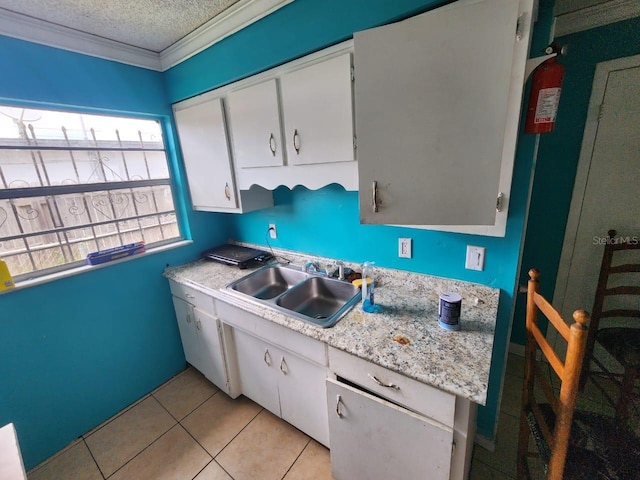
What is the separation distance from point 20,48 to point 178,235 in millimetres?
1336

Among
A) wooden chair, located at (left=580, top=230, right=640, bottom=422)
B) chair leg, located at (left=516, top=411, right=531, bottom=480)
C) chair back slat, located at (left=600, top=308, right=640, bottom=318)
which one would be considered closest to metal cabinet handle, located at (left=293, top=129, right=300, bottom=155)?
chair leg, located at (left=516, top=411, right=531, bottom=480)

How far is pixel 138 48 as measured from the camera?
1.74 metres

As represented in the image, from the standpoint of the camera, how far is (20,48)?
1.34 metres

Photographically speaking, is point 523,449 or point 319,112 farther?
point 319,112

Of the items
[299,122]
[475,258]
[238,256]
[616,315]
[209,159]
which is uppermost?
[299,122]

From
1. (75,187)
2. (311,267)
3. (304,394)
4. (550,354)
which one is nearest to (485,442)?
→ (550,354)

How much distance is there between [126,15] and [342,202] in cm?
155

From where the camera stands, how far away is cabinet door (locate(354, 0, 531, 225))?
80cm

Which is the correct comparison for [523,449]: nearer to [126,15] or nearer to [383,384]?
[383,384]

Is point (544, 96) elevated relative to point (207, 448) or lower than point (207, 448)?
elevated

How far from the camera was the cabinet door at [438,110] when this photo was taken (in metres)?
0.80

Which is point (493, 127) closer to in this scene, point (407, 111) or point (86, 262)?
point (407, 111)

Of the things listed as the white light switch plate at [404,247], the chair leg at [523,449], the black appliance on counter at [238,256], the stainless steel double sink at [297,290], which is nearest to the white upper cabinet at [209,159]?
the black appliance on counter at [238,256]

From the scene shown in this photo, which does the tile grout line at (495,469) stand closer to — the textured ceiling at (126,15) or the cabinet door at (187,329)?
the cabinet door at (187,329)
